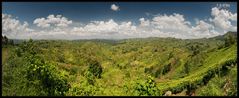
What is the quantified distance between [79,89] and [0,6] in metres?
36.1

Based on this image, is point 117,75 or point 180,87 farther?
point 117,75

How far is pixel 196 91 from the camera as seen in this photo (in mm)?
93438

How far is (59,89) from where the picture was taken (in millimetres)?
40156

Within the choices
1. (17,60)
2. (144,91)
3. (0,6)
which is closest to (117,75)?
(17,60)

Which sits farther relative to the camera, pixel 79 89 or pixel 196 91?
pixel 196 91

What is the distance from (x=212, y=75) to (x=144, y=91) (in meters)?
63.9

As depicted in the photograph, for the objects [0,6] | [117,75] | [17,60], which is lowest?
[117,75]

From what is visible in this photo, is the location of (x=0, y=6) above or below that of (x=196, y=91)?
above

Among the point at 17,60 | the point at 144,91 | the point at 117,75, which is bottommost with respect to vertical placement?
the point at 117,75

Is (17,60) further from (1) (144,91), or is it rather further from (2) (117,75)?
(2) (117,75)

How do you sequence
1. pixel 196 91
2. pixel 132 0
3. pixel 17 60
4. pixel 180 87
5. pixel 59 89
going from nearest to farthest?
pixel 132 0, pixel 59 89, pixel 17 60, pixel 196 91, pixel 180 87

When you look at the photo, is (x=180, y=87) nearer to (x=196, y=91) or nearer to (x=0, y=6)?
(x=196, y=91)

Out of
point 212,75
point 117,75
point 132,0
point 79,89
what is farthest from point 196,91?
point 117,75

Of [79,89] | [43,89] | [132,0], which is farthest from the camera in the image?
[79,89]
